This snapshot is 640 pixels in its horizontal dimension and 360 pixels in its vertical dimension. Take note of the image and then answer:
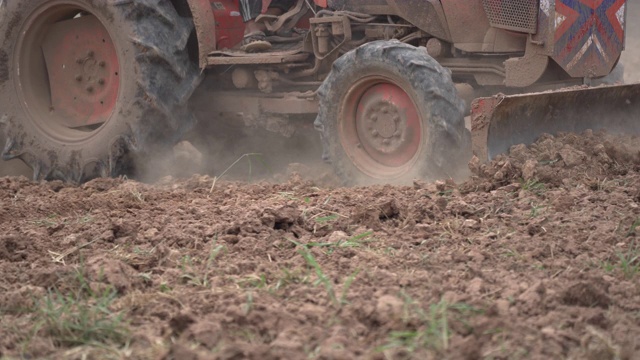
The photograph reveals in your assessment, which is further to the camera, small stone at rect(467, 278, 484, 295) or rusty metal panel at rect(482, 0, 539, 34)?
rusty metal panel at rect(482, 0, 539, 34)

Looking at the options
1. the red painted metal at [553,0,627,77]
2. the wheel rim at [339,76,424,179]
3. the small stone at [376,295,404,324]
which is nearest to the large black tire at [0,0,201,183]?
the wheel rim at [339,76,424,179]

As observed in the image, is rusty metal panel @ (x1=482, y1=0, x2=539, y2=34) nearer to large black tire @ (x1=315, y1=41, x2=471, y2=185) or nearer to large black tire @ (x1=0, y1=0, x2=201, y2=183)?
large black tire @ (x1=315, y1=41, x2=471, y2=185)

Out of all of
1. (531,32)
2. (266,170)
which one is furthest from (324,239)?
(266,170)

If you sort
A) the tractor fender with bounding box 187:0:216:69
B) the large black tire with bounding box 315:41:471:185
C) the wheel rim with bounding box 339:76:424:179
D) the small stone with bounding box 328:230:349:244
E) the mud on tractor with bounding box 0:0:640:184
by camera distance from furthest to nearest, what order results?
the tractor fender with bounding box 187:0:216:69 → the wheel rim with bounding box 339:76:424:179 → the mud on tractor with bounding box 0:0:640:184 → the large black tire with bounding box 315:41:471:185 → the small stone with bounding box 328:230:349:244

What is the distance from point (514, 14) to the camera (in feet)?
20.2

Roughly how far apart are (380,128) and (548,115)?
1.18m

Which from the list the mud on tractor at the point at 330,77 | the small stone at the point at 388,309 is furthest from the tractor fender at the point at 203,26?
the small stone at the point at 388,309

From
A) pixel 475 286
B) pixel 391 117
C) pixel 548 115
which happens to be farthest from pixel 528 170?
pixel 475 286

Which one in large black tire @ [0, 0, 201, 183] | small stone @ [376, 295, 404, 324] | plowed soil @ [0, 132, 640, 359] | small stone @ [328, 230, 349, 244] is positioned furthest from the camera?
large black tire @ [0, 0, 201, 183]

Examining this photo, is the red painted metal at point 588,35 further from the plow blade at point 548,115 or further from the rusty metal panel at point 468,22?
the rusty metal panel at point 468,22

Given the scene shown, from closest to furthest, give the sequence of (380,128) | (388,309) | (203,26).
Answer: (388,309) → (380,128) → (203,26)

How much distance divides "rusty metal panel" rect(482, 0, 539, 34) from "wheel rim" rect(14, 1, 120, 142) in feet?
9.70

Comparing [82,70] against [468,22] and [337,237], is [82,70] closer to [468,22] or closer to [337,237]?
[468,22]

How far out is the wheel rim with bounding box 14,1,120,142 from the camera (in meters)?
7.15
